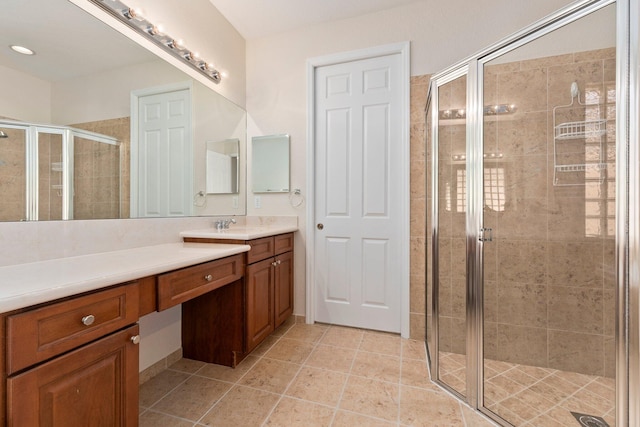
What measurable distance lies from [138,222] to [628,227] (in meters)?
2.26

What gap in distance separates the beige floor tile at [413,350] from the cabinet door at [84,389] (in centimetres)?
171

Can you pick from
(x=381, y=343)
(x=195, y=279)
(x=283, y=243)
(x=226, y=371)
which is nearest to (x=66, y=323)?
(x=195, y=279)

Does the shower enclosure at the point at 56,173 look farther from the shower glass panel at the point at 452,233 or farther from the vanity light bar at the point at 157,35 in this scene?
the shower glass panel at the point at 452,233

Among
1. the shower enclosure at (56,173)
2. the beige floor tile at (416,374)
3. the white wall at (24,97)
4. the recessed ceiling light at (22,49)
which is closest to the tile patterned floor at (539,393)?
the beige floor tile at (416,374)

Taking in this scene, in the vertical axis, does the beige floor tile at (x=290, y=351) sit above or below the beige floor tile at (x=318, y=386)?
above

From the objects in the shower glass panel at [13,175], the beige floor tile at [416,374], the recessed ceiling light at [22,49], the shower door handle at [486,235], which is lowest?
the beige floor tile at [416,374]

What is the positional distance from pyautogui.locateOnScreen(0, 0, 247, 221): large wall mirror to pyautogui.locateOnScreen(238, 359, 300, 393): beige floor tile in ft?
3.91

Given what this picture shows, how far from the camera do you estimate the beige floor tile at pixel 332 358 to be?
1.88m

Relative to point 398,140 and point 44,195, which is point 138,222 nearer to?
point 44,195

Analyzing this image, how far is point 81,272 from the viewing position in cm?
99

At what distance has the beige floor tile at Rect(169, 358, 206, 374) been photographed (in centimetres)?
182

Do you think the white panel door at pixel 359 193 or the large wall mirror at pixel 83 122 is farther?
the white panel door at pixel 359 193

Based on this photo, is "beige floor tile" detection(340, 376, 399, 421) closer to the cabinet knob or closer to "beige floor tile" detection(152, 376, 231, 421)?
"beige floor tile" detection(152, 376, 231, 421)

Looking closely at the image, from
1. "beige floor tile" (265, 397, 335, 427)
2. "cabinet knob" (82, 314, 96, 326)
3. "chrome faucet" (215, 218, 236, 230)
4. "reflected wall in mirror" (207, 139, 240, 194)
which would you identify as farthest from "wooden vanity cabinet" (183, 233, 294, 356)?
"cabinet knob" (82, 314, 96, 326)
